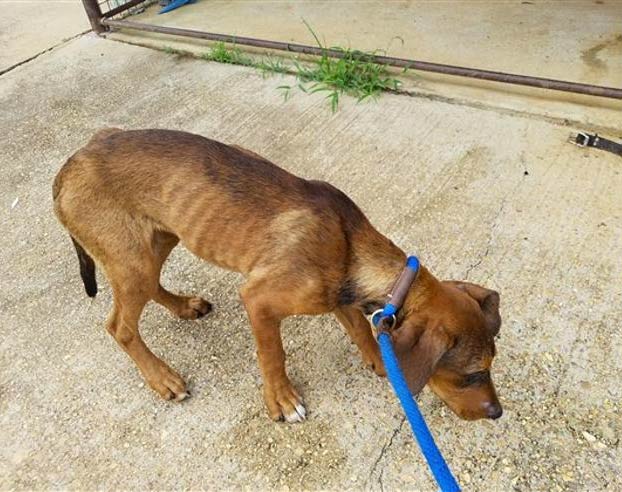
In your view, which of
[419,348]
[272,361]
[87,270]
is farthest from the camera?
[87,270]

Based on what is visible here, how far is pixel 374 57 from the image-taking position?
4980 mm

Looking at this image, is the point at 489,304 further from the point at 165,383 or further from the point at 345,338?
the point at 165,383

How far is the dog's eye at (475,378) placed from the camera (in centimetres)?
235

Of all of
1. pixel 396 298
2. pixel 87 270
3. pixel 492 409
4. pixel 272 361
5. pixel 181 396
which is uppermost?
pixel 396 298

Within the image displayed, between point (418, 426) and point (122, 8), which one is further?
point (122, 8)

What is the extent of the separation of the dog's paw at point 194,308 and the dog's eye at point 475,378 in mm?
1501

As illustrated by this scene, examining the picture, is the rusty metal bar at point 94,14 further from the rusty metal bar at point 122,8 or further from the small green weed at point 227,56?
the small green weed at point 227,56

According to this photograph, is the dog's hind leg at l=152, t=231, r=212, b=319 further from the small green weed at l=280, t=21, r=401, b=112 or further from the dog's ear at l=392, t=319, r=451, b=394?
the small green weed at l=280, t=21, r=401, b=112

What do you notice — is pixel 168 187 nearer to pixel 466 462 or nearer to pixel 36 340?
pixel 36 340

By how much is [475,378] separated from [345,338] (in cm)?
88

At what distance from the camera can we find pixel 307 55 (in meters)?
5.46

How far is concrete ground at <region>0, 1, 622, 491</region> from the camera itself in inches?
102

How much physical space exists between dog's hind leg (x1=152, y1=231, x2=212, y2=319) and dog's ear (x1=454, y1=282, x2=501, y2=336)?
4.67 ft

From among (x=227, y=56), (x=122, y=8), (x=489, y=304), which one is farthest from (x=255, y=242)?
(x=122, y=8)
